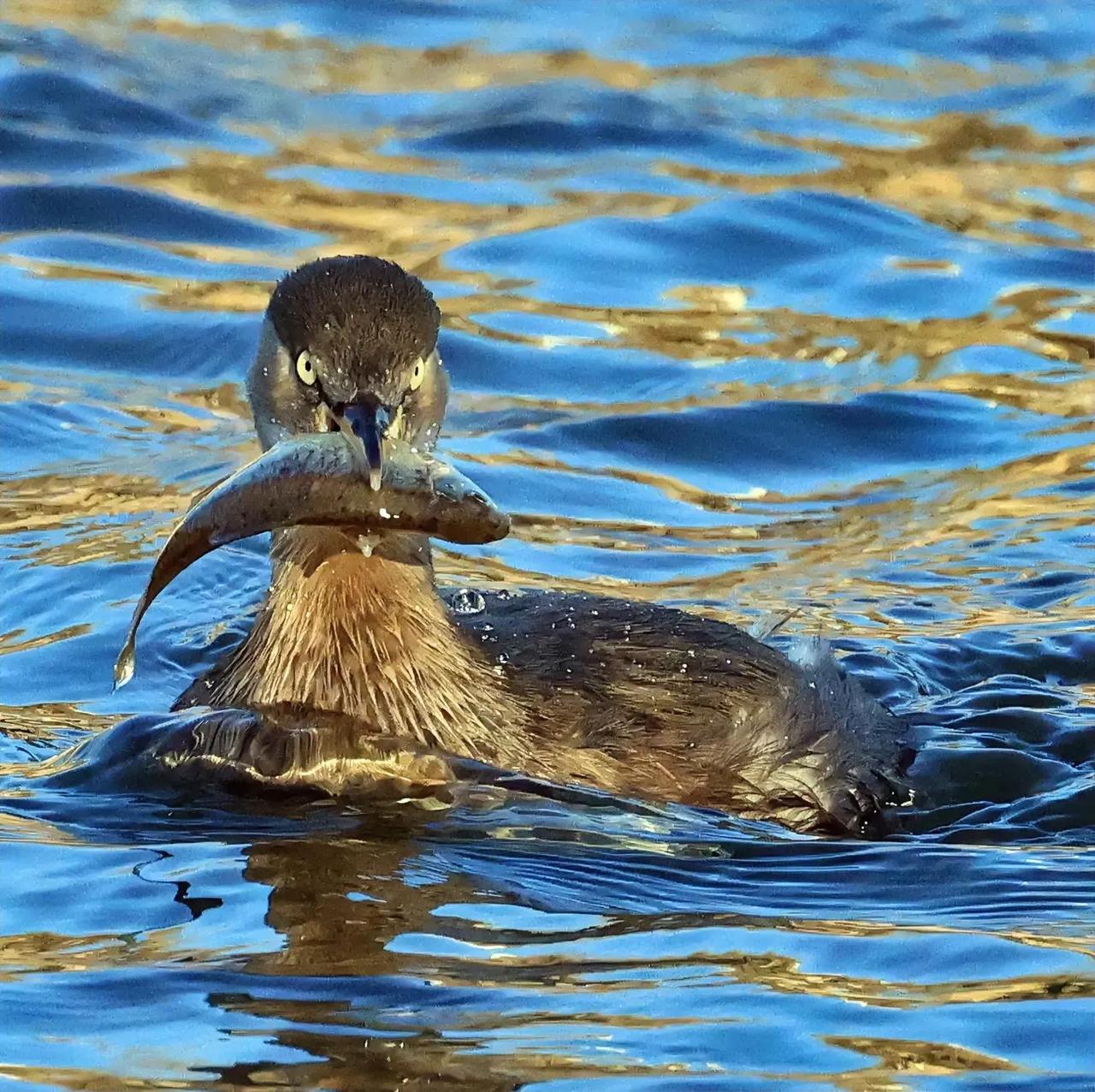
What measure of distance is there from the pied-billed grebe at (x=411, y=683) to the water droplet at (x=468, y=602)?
1.70ft

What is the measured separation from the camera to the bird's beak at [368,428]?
641cm

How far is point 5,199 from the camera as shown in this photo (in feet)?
45.2

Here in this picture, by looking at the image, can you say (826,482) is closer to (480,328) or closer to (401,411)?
(480,328)

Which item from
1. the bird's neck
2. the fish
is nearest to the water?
the bird's neck

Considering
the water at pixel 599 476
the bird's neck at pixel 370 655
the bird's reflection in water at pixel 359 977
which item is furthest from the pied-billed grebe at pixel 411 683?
the bird's reflection in water at pixel 359 977

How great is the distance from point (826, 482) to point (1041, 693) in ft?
9.23

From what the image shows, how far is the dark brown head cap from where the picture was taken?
6.96 metres

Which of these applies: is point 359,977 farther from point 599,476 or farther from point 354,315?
point 599,476

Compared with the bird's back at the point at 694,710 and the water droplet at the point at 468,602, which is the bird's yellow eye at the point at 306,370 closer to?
the bird's back at the point at 694,710

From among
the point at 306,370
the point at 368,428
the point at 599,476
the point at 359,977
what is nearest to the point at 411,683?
the point at 368,428

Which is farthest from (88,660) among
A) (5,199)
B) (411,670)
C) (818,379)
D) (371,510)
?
(5,199)

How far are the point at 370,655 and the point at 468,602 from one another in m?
1.22

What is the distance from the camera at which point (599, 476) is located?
1127cm

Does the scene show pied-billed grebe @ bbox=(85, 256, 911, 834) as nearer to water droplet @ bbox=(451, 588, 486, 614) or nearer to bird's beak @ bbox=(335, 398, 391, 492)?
bird's beak @ bbox=(335, 398, 391, 492)
